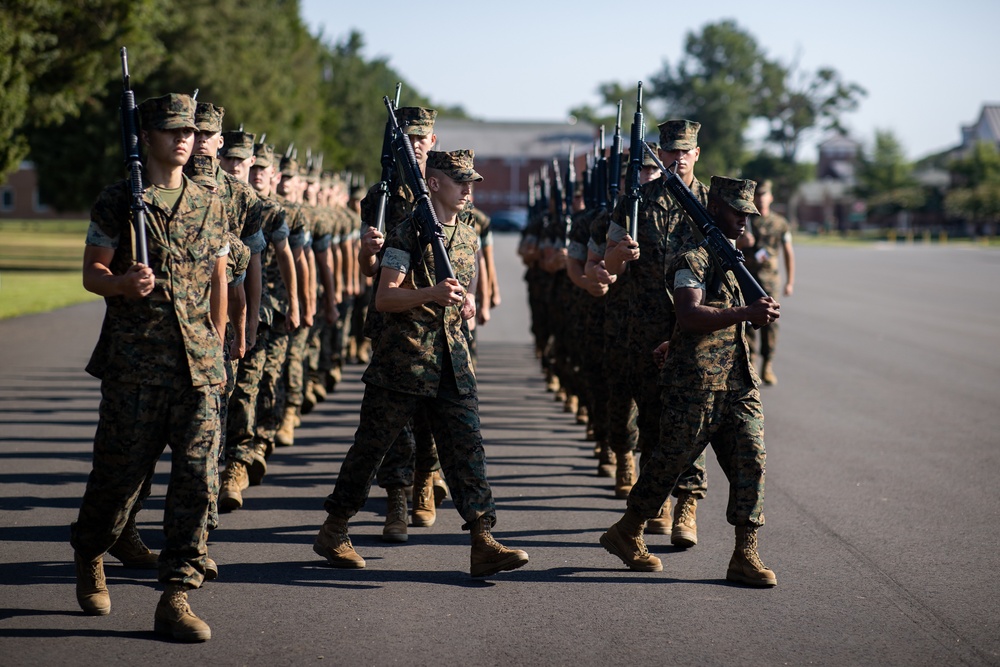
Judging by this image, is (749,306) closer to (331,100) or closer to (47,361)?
(47,361)

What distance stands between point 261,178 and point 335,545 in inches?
123

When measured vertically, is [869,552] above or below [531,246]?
below

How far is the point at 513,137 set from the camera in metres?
116

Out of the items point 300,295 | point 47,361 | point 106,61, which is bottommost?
point 47,361

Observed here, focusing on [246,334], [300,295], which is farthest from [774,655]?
[300,295]

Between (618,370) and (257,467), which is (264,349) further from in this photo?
(618,370)

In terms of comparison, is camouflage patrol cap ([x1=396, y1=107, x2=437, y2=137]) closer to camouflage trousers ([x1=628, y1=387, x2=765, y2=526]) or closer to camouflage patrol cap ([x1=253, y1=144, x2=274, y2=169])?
camouflage patrol cap ([x1=253, y1=144, x2=274, y2=169])

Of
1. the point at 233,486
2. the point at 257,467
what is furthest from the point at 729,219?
the point at 257,467

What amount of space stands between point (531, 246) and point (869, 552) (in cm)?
782

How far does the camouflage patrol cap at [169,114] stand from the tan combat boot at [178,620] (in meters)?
1.95

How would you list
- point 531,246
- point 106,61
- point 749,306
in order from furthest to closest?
point 106,61
point 531,246
point 749,306

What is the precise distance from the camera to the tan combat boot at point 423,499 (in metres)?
7.18

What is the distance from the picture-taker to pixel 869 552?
6.48 meters

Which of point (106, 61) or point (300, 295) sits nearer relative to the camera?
point (300, 295)
